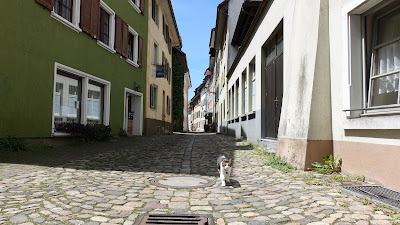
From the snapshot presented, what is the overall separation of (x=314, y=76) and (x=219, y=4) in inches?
695

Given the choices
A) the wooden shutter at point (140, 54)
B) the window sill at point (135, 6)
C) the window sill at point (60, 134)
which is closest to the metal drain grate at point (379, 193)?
the window sill at point (60, 134)

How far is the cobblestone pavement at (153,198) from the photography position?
2.71 metres

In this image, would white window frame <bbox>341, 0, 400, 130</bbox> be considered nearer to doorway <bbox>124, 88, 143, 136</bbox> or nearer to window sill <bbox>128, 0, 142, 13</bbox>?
window sill <bbox>128, 0, 142, 13</bbox>

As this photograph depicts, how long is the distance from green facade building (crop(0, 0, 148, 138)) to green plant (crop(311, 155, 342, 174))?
6.49 meters

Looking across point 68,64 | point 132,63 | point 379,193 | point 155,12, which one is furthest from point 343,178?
point 155,12

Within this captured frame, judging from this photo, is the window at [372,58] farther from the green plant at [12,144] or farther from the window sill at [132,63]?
the window sill at [132,63]

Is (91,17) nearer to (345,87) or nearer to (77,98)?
(77,98)

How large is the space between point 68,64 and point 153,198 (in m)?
6.94

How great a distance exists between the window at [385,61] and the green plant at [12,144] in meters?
6.90

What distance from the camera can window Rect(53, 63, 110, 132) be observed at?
8.72m

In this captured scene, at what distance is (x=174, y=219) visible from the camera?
108 inches

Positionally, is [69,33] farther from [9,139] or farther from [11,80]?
[9,139]

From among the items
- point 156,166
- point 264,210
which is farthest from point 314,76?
point 156,166

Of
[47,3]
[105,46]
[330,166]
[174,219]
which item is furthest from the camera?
[105,46]
